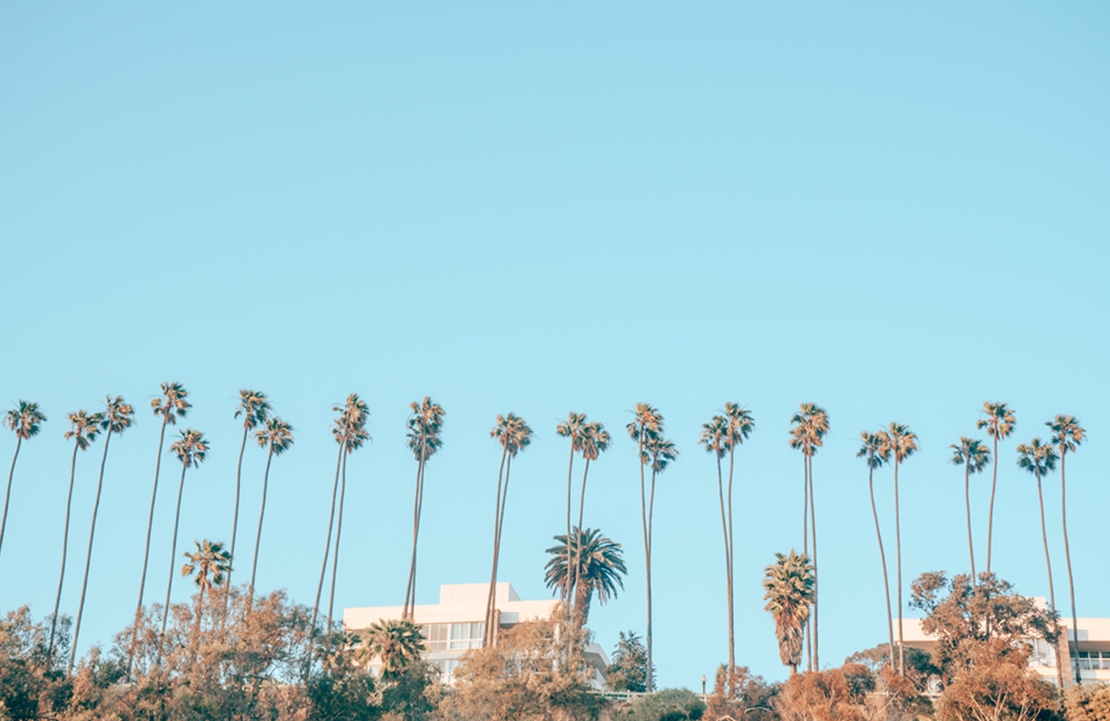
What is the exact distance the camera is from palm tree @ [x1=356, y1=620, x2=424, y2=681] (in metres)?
66.4

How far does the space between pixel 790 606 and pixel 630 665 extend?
30.3 m

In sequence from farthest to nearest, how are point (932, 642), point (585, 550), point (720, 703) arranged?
1. point (585, 550)
2. point (932, 642)
3. point (720, 703)

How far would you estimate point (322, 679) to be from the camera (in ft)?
184

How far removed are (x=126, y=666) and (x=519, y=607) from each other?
39761 mm

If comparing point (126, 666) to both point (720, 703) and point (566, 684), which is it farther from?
point (720, 703)

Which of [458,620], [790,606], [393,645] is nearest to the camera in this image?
[393,645]

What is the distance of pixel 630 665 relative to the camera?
102 metres

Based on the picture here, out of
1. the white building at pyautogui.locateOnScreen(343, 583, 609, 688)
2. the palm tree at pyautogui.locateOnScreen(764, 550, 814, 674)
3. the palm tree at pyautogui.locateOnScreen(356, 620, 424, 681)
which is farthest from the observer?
the white building at pyautogui.locateOnScreen(343, 583, 609, 688)

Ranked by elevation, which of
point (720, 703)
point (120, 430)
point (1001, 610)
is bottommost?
point (720, 703)

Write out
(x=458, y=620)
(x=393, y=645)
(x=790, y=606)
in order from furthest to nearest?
1. (x=458, y=620)
2. (x=790, y=606)
3. (x=393, y=645)

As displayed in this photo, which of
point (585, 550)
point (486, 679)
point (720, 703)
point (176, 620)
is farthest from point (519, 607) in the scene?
point (176, 620)

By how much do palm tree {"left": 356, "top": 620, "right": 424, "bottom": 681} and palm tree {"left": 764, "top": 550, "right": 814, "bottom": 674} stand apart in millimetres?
21705

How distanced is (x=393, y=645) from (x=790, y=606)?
24.0 metres

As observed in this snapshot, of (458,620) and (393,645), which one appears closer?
(393,645)
